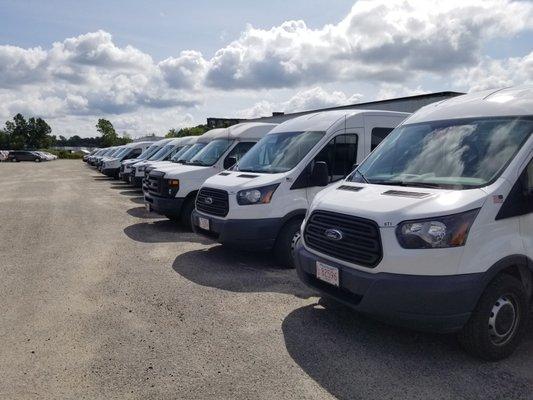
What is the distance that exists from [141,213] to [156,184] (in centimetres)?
289

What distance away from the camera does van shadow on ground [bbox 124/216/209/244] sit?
29.0ft

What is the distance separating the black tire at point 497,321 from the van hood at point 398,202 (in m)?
0.71

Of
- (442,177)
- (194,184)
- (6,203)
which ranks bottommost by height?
(6,203)

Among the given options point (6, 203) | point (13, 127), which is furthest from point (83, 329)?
point (13, 127)

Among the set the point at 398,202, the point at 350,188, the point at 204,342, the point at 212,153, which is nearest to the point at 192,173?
the point at 212,153

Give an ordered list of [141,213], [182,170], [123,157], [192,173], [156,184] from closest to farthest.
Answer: [192,173], [182,170], [156,184], [141,213], [123,157]

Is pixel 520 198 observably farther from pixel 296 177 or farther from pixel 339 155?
pixel 339 155

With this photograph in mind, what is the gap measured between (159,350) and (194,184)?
5662 mm

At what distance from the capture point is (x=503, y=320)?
150 inches

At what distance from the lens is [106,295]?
558cm

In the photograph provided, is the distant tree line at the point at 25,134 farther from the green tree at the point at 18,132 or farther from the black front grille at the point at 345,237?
the black front grille at the point at 345,237

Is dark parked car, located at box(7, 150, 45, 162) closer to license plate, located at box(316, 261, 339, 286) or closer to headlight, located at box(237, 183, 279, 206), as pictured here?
headlight, located at box(237, 183, 279, 206)

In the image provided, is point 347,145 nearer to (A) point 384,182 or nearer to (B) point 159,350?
(A) point 384,182

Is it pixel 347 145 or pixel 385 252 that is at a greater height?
pixel 347 145
